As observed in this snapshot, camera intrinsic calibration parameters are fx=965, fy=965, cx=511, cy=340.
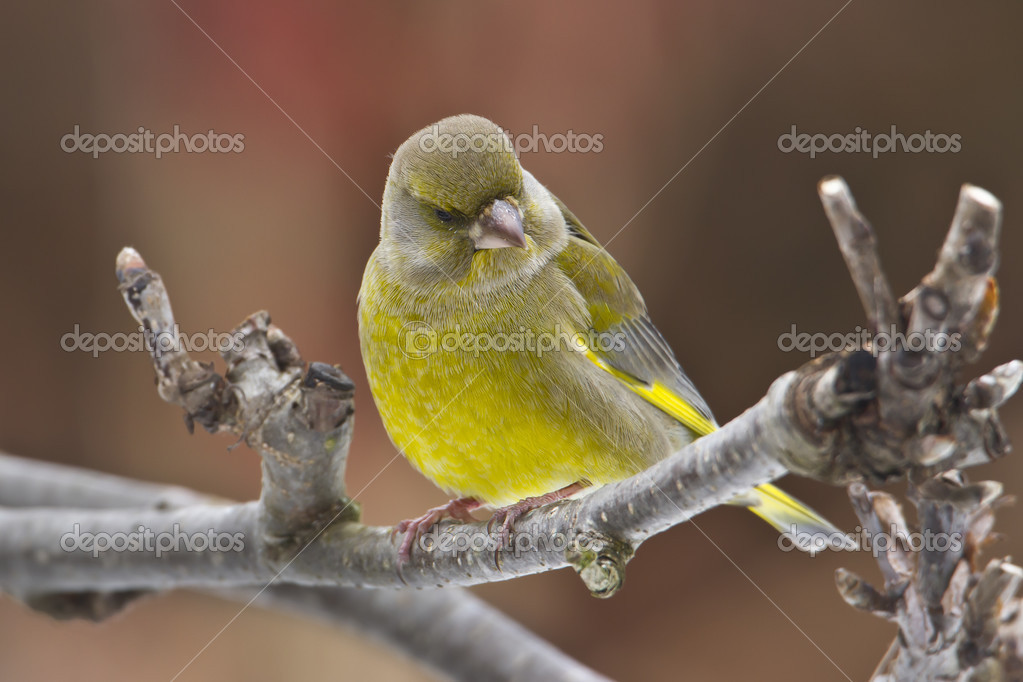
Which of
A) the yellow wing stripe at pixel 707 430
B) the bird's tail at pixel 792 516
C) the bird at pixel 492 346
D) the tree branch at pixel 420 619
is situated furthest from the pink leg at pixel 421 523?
the bird's tail at pixel 792 516

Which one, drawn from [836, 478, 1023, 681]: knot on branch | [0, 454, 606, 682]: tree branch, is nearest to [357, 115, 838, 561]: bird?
[0, 454, 606, 682]: tree branch

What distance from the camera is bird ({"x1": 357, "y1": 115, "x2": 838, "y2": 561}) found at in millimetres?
1595

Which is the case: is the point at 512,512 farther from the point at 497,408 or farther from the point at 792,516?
the point at 792,516

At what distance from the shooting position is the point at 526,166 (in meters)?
2.56

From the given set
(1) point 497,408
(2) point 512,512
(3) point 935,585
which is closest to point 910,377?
(3) point 935,585

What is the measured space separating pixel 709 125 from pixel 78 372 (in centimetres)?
186

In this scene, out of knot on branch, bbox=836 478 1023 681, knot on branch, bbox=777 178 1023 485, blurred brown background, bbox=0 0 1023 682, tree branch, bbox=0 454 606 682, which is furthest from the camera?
blurred brown background, bbox=0 0 1023 682

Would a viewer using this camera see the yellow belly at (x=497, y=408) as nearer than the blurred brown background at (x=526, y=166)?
Yes

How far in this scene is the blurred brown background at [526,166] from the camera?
8.00 ft

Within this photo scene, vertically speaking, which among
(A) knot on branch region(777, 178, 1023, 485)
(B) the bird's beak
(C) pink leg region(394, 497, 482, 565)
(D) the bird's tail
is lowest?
(C) pink leg region(394, 497, 482, 565)

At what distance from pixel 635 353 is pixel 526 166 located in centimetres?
89

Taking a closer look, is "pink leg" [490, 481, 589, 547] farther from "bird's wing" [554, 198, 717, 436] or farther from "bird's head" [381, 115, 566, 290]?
"bird's head" [381, 115, 566, 290]

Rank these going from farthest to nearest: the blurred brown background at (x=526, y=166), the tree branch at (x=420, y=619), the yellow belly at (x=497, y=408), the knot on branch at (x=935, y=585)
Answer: the blurred brown background at (x=526, y=166), the tree branch at (x=420, y=619), the yellow belly at (x=497, y=408), the knot on branch at (x=935, y=585)

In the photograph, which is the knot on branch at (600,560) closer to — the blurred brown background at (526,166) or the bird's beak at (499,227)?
the bird's beak at (499,227)
